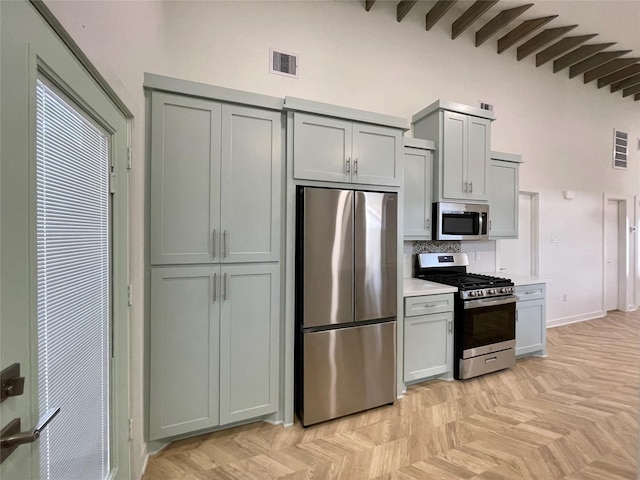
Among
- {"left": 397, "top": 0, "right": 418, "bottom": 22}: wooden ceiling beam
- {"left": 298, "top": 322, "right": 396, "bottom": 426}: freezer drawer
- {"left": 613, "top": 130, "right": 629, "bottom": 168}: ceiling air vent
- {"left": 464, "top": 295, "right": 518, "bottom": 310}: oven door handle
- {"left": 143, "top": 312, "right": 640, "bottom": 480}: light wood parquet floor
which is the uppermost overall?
{"left": 397, "top": 0, "right": 418, "bottom": 22}: wooden ceiling beam

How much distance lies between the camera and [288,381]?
234cm

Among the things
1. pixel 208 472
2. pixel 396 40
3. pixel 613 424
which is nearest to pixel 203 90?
pixel 208 472

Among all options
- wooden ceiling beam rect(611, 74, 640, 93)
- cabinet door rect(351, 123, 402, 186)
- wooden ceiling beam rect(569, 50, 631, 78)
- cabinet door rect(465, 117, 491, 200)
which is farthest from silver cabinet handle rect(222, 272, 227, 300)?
wooden ceiling beam rect(611, 74, 640, 93)

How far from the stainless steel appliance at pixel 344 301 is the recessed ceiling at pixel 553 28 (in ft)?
8.50

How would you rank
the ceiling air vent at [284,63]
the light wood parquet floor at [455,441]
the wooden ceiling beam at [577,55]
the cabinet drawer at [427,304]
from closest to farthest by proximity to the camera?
the light wood parquet floor at [455,441] → the cabinet drawer at [427,304] → the ceiling air vent at [284,63] → the wooden ceiling beam at [577,55]

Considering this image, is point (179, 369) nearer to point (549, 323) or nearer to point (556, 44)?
point (549, 323)

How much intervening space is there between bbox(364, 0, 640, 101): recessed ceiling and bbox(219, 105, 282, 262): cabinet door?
7.73ft

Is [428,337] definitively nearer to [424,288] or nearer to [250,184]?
[424,288]

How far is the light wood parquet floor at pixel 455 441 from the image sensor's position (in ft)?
6.30

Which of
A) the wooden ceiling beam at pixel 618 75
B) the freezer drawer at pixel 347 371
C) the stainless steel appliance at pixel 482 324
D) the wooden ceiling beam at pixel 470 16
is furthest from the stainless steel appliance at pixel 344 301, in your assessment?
the wooden ceiling beam at pixel 618 75

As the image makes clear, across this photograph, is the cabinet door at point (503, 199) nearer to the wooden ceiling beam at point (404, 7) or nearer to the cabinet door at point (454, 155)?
the cabinet door at point (454, 155)

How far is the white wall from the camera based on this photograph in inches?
69.9

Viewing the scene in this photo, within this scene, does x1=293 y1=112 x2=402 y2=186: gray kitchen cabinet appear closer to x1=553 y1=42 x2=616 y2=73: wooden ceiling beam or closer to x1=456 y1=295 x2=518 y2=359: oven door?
Answer: x1=456 y1=295 x2=518 y2=359: oven door

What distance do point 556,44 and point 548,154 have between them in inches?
59.8
